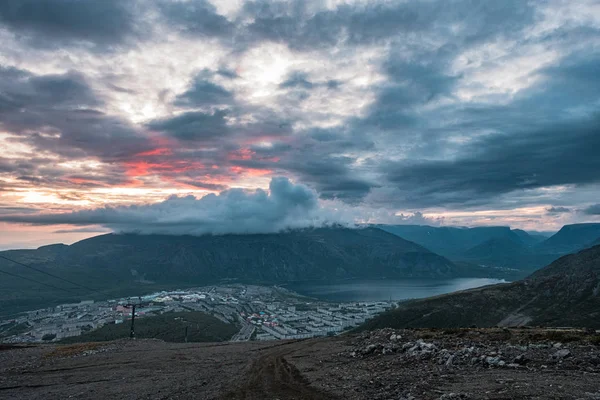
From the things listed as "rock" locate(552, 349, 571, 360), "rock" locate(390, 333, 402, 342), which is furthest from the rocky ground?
"rock" locate(390, 333, 402, 342)

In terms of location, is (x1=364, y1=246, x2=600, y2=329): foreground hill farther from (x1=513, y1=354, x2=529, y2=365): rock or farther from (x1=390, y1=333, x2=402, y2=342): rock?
(x1=513, y1=354, x2=529, y2=365): rock

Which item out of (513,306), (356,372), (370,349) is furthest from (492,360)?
(513,306)

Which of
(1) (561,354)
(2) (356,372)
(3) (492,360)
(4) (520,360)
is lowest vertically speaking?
(2) (356,372)

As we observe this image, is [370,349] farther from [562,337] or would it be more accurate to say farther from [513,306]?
[513,306]

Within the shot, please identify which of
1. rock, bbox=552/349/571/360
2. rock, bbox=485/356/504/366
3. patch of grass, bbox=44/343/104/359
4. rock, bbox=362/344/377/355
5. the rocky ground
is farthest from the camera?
patch of grass, bbox=44/343/104/359

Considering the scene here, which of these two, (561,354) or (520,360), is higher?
(561,354)

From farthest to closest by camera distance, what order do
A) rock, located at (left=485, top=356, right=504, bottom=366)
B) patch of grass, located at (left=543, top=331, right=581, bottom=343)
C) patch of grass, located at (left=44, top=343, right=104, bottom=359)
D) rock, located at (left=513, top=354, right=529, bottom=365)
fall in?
Result: 1. patch of grass, located at (left=44, top=343, right=104, bottom=359)
2. patch of grass, located at (left=543, top=331, right=581, bottom=343)
3. rock, located at (left=485, top=356, right=504, bottom=366)
4. rock, located at (left=513, top=354, right=529, bottom=365)

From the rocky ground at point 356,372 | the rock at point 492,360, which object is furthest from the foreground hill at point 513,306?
the rock at point 492,360

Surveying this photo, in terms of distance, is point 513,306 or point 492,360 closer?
point 492,360
